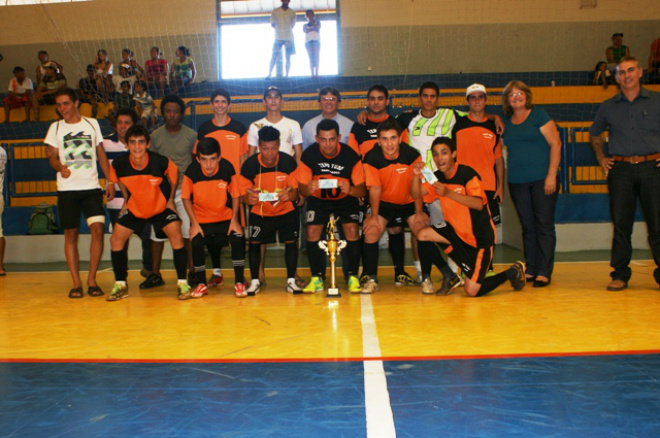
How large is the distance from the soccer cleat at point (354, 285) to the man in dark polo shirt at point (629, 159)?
2.23 metres

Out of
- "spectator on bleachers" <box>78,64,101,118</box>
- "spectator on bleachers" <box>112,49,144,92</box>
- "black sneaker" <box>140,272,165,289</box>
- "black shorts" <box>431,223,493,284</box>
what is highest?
"spectator on bleachers" <box>112,49,144,92</box>

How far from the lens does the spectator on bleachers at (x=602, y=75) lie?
51.0ft

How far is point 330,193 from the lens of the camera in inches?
250

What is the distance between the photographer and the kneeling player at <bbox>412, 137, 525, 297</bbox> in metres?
5.77

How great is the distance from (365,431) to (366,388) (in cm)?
55

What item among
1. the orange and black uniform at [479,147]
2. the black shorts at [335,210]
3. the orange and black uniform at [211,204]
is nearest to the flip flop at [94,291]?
the orange and black uniform at [211,204]

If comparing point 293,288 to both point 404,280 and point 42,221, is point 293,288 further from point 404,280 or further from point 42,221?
point 42,221

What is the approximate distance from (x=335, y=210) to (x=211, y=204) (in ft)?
3.90

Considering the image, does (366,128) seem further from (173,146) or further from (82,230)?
(82,230)

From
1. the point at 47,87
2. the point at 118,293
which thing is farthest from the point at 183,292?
the point at 47,87

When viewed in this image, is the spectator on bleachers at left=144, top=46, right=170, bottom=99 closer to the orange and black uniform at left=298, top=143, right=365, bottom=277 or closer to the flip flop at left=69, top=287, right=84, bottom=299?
the flip flop at left=69, top=287, right=84, bottom=299

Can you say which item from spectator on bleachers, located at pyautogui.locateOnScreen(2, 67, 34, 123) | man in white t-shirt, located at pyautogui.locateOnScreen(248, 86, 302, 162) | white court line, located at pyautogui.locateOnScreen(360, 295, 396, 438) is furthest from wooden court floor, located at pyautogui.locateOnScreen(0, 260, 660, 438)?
spectator on bleachers, located at pyautogui.locateOnScreen(2, 67, 34, 123)

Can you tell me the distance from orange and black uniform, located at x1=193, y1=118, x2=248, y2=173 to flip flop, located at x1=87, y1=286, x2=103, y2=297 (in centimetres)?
180

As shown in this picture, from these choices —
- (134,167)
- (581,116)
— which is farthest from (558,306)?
(581,116)
